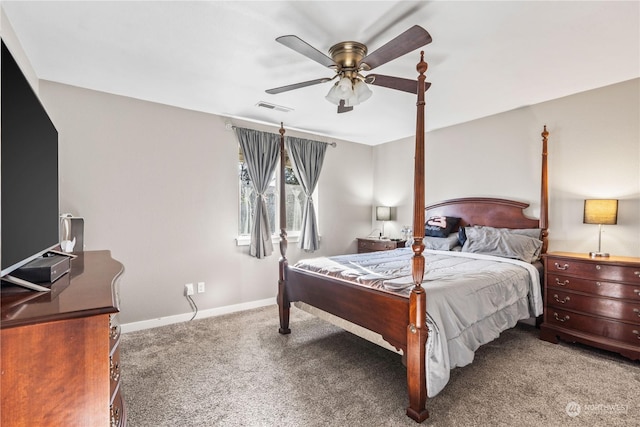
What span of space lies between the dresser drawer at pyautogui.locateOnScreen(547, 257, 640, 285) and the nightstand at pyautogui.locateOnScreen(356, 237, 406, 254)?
189 cm

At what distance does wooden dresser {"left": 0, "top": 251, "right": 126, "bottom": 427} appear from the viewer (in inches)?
31.9

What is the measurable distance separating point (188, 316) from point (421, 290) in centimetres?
281

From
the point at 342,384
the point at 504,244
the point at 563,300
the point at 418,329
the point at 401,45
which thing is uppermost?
the point at 401,45

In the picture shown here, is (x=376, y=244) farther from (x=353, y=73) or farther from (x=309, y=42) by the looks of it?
(x=309, y=42)

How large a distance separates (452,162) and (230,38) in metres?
3.34

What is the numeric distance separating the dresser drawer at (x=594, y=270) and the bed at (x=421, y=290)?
0.61ft

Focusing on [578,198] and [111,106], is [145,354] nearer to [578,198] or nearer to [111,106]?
[111,106]

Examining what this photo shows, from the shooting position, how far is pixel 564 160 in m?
3.36

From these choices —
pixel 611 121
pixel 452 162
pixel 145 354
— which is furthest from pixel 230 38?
pixel 611 121

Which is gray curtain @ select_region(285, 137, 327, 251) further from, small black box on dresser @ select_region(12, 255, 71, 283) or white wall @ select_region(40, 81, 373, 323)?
small black box on dresser @ select_region(12, 255, 71, 283)

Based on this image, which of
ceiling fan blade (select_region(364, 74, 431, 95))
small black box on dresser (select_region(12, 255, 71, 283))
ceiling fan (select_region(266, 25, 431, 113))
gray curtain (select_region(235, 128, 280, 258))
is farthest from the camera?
gray curtain (select_region(235, 128, 280, 258))

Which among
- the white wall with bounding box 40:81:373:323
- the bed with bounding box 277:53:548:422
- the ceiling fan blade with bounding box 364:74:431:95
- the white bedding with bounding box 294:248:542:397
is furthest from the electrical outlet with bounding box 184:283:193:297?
the ceiling fan blade with bounding box 364:74:431:95

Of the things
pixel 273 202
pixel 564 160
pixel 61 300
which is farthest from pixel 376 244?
pixel 61 300

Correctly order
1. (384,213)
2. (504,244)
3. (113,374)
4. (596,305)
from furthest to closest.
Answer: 1. (384,213)
2. (504,244)
3. (596,305)
4. (113,374)
